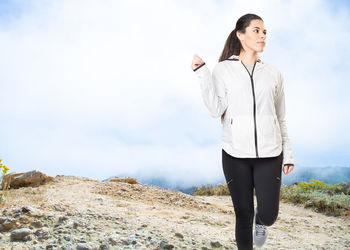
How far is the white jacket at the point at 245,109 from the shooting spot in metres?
3.19

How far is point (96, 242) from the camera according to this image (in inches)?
160

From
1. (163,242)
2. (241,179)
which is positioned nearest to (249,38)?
(241,179)

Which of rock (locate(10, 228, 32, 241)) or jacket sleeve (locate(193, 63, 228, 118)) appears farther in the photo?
rock (locate(10, 228, 32, 241))

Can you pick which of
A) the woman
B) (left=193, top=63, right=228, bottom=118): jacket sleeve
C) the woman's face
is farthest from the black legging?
the woman's face

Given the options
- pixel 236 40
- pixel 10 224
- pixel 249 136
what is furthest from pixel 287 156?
pixel 10 224

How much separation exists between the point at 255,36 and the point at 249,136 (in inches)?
39.8

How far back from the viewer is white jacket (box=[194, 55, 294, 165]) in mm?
3186

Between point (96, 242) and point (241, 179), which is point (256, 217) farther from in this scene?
point (96, 242)

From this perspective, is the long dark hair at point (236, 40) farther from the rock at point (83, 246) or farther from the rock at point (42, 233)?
the rock at point (42, 233)

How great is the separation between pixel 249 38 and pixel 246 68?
12.7 inches

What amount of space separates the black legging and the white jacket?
0.08 meters

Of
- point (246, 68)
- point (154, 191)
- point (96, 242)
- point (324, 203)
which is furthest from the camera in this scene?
point (324, 203)

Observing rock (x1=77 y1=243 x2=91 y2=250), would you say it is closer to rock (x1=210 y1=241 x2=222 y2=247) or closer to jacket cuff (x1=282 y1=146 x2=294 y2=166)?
rock (x1=210 y1=241 x2=222 y2=247)

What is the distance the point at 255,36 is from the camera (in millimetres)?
3428
